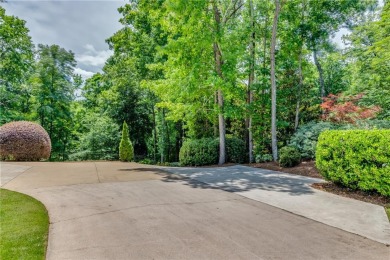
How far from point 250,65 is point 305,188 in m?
7.85

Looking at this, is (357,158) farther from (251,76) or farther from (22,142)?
(22,142)

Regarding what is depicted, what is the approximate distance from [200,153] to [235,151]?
5.67 feet

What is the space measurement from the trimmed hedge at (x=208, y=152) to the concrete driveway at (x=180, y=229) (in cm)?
590

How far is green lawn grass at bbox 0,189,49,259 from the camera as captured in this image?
296 centimetres

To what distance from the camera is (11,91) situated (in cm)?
1933

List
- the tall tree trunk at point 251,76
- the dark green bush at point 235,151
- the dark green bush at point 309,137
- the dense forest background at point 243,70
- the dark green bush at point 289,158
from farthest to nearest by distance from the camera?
the tall tree trunk at point 251,76 → the dark green bush at point 235,151 → the dense forest background at point 243,70 → the dark green bush at point 309,137 → the dark green bush at point 289,158

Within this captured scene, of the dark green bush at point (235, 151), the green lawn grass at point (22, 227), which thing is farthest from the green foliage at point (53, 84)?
the green lawn grass at point (22, 227)

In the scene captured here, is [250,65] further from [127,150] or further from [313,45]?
[127,150]

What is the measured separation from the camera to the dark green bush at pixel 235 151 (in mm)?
12335

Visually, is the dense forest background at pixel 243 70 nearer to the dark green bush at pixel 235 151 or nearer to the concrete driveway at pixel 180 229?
the dark green bush at pixel 235 151

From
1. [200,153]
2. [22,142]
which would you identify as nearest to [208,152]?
[200,153]

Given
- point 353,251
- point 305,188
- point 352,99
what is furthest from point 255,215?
point 352,99

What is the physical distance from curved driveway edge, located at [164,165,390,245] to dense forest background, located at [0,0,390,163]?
3878 mm

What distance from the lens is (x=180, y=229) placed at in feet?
12.3
